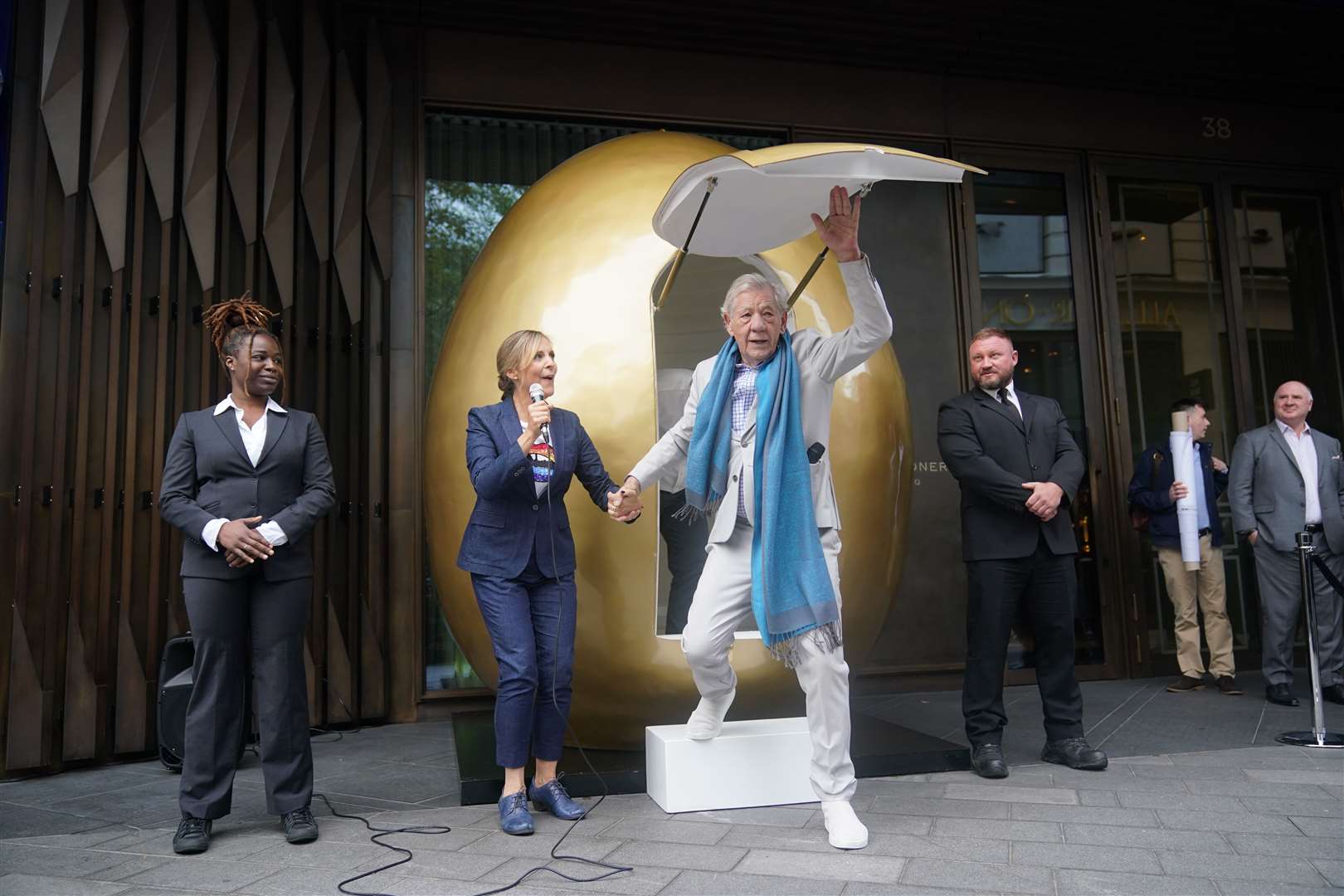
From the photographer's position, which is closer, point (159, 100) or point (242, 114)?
point (159, 100)

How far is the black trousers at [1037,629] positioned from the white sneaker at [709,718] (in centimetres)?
120

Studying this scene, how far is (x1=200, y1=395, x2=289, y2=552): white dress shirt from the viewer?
3.36 m

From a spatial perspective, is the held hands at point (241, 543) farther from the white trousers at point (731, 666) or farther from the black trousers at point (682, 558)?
the black trousers at point (682, 558)

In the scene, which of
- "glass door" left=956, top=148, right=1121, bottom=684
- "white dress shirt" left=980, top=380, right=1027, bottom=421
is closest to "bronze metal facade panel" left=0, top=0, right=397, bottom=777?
"white dress shirt" left=980, top=380, right=1027, bottom=421

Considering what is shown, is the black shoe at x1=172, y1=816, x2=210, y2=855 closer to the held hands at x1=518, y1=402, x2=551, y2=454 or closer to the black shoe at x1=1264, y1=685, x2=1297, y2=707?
the held hands at x1=518, y1=402, x2=551, y2=454

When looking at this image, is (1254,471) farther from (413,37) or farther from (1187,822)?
(413,37)

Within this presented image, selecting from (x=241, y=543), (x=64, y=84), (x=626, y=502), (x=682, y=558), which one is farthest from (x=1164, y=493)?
(x=64, y=84)

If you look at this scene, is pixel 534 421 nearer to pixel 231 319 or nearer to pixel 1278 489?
pixel 231 319

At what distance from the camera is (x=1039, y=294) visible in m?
7.12

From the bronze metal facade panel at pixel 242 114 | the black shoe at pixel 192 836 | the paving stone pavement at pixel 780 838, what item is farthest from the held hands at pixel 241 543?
the bronze metal facade panel at pixel 242 114

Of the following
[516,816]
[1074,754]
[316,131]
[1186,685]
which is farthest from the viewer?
[1186,685]

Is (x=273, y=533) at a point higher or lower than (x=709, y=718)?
higher

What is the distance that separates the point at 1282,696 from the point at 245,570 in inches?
222

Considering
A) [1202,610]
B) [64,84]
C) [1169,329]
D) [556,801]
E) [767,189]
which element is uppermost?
[64,84]
